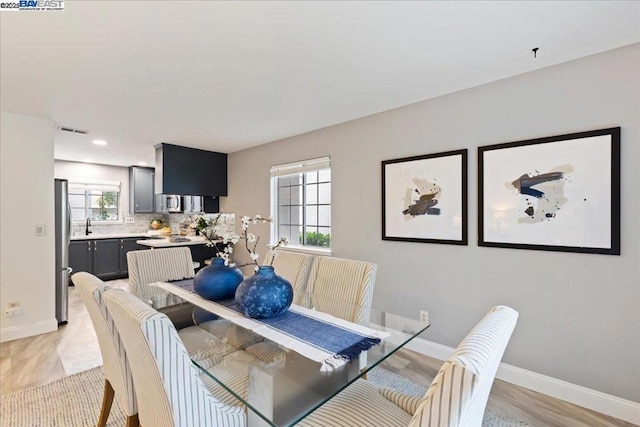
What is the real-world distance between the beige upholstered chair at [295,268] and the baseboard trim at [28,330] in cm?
270

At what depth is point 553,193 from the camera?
7.03 ft

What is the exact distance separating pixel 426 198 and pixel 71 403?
10.2 ft

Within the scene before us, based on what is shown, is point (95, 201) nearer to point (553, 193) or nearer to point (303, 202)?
point (303, 202)

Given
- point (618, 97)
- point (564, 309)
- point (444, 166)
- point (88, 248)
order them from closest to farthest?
point (618, 97) < point (564, 309) < point (444, 166) < point (88, 248)

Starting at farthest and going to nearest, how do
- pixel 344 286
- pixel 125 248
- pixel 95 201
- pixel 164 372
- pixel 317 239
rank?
pixel 95 201
pixel 125 248
pixel 317 239
pixel 344 286
pixel 164 372

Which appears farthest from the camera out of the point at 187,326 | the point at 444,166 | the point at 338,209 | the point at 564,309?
the point at 338,209

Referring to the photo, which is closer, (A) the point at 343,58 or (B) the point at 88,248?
(A) the point at 343,58

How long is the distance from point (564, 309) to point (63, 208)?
4926mm

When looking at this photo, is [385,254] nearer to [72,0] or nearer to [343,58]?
[343,58]

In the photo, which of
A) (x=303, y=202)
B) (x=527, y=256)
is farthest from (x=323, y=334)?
(x=303, y=202)

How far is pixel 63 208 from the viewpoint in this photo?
11.7 feet

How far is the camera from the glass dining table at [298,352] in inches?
45.2

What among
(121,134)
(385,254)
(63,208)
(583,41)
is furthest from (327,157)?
(63,208)

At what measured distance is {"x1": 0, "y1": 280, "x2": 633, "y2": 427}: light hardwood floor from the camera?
6.45 ft
